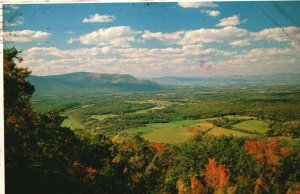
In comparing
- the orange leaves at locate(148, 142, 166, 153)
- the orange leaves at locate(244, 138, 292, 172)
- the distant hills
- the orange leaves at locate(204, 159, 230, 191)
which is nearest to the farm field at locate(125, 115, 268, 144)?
the orange leaves at locate(148, 142, 166, 153)

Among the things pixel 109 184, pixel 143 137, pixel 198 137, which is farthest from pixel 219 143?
pixel 109 184

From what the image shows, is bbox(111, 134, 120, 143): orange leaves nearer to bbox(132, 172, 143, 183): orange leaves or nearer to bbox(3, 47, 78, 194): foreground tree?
bbox(132, 172, 143, 183): orange leaves

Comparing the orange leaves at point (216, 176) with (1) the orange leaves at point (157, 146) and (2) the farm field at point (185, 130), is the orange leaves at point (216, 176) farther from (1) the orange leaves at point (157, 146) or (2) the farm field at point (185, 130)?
(1) the orange leaves at point (157, 146)

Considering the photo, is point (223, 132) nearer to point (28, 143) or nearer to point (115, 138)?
point (115, 138)

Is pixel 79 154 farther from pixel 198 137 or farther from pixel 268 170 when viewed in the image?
pixel 268 170

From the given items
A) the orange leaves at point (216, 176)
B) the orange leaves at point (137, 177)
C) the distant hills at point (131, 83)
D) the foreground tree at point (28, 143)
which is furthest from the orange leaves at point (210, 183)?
the foreground tree at point (28, 143)

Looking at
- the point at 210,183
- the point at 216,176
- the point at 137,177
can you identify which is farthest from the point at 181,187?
the point at 137,177
